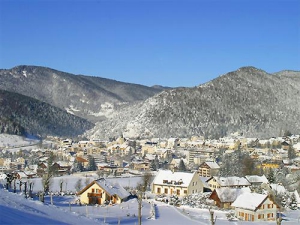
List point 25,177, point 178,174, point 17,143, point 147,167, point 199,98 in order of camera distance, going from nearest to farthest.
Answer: point 178,174, point 25,177, point 147,167, point 17,143, point 199,98

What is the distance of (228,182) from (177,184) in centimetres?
558

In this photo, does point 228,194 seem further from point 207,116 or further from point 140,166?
point 207,116

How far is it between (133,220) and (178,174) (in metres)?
20.6

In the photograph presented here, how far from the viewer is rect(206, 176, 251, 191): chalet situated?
47250mm

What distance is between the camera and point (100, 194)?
36438 millimetres

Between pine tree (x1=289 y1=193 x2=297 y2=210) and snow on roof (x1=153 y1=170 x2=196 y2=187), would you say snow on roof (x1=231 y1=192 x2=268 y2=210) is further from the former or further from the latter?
snow on roof (x1=153 y1=170 x2=196 y2=187)

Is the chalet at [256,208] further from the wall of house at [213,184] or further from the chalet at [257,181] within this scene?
the chalet at [257,181]

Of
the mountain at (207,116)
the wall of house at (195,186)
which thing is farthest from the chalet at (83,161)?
the mountain at (207,116)

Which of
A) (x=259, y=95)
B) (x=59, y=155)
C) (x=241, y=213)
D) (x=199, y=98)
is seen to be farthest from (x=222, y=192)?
(x=259, y=95)

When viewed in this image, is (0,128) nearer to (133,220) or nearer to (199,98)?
(199,98)

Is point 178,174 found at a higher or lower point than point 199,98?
lower

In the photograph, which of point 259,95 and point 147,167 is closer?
point 147,167

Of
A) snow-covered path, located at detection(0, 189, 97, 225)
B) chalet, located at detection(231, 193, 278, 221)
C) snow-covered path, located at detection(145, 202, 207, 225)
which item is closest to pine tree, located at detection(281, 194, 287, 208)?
chalet, located at detection(231, 193, 278, 221)

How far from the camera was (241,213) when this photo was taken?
3353cm
